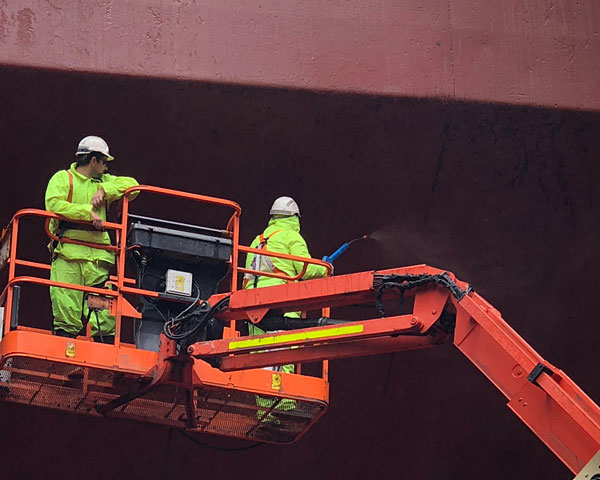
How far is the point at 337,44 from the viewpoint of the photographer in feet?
35.5

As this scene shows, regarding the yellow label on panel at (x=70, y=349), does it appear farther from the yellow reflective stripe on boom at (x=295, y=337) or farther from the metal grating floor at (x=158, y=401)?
the yellow reflective stripe on boom at (x=295, y=337)

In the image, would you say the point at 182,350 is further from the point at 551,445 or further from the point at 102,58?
the point at 102,58

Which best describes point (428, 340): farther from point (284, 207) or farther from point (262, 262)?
point (284, 207)

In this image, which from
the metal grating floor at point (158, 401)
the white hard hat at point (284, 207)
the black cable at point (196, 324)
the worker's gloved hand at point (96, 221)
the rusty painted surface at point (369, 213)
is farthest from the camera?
the rusty painted surface at point (369, 213)

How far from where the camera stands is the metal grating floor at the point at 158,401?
8367 mm

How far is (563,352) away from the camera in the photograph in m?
12.8

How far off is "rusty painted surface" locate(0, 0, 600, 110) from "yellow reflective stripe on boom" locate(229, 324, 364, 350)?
3.89 metres

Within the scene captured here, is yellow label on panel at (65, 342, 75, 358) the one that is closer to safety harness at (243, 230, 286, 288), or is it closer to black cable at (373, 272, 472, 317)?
safety harness at (243, 230, 286, 288)

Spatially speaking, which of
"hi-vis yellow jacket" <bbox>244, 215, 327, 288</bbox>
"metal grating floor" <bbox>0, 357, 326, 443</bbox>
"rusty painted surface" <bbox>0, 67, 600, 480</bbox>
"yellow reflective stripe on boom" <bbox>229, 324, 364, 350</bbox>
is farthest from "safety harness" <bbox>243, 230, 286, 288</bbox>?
"yellow reflective stripe on boom" <bbox>229, 324, 364, 350</bbox>

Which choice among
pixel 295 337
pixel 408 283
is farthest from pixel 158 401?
pixel 408 283

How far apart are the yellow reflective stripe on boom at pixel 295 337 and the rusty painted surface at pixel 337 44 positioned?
12.8ft

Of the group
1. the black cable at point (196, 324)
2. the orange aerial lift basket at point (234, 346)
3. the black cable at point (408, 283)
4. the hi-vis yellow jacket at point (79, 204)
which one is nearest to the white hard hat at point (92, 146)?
the hi-vis yellow jacket at point (79, 204)

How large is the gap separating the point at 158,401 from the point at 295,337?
2.02 m

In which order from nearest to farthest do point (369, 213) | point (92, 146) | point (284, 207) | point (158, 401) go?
point (158, 401)
point (92, 146)
point (284, 207)
point (369, 213)
